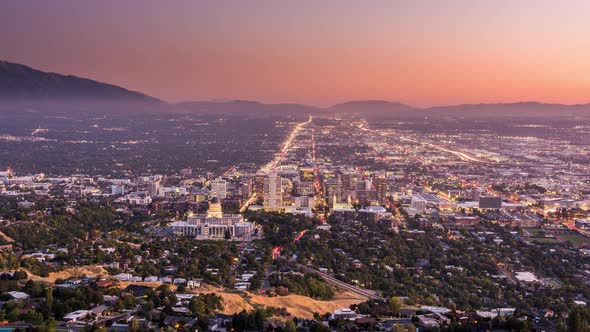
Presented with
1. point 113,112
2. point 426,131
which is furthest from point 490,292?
point 113,112

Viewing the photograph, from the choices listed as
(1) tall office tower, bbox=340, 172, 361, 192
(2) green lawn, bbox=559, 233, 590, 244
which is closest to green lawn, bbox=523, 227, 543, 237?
(2) green lawn, bbox=559, 233, 590, 244

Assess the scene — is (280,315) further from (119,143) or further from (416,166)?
(119,143)

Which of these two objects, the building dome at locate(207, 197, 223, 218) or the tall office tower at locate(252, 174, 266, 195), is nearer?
the building dome at locate(207, 197, 223, 218)

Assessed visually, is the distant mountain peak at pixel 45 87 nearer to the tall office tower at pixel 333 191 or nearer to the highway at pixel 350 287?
the tall office tower at pixel 333 191

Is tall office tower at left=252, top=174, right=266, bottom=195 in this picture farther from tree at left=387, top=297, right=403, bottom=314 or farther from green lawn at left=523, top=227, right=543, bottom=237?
tree at left=387, top=297, right=403, bottom=314

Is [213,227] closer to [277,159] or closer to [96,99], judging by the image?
[277,159]

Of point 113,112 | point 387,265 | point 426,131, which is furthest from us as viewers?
point 113,112
